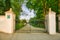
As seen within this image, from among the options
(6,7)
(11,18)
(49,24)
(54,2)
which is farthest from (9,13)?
(54,2)

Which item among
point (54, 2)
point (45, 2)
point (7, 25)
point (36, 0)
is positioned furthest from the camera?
point (36, 0)

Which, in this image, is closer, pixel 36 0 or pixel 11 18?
pixel 11 18

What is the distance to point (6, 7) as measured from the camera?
22844 mm

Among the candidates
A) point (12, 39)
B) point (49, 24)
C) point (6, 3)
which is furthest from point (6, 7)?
point (12, 39)

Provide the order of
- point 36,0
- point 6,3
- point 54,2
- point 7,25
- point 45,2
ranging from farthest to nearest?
point 36,0, point 45,2, point 54,2, point 6,3, point 7,25

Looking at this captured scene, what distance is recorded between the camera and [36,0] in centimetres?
3058

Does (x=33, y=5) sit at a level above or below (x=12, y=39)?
above

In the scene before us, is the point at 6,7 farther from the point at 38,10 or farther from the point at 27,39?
the point at 27,39

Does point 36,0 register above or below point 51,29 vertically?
above

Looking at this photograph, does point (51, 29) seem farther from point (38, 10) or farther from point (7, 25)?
point (38, 10)

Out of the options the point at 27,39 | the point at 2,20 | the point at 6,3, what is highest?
the point at 6,3

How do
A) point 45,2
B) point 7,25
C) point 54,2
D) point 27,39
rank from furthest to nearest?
1. point 45,2
2. point 54,2
3. point 7,25
4. point 27,39

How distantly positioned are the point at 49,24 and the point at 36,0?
15.1m

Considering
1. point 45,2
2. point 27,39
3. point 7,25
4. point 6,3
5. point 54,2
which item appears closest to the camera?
point 27,39
